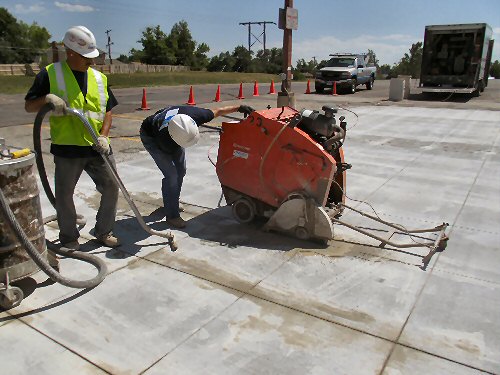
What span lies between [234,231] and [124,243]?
106 centimetres

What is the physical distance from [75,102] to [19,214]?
3.24 ft

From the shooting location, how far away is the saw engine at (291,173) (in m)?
3.97

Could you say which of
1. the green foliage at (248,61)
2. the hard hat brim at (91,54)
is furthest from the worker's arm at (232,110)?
the green foliage at (248,61)

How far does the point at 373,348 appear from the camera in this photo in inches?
105

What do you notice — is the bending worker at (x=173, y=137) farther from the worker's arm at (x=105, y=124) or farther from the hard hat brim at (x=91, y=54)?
the hard hat brim at (x=91, y=54)

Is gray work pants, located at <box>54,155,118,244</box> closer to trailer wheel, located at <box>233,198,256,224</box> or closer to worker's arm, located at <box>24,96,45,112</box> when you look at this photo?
worker's arm, located at <box>24,96,45,112</box>

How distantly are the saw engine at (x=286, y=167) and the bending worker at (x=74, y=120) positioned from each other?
1.21 meters

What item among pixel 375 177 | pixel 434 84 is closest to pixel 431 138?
pixel 375 177

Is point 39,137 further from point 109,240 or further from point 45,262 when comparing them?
point 45,262

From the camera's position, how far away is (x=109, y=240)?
403cm

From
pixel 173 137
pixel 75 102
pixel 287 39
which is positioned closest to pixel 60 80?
pixel 75 102

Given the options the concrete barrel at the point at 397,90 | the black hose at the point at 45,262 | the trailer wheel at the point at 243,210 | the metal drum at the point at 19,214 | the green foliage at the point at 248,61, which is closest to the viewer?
the black hose at the point at 45,262

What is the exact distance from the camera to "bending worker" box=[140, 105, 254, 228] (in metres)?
3.98

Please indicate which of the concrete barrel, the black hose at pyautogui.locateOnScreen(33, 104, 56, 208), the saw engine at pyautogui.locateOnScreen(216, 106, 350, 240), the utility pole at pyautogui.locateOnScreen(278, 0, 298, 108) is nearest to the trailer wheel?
the saw engine at pyautogui.locateOnScreen(216, 106, 350, 240)
